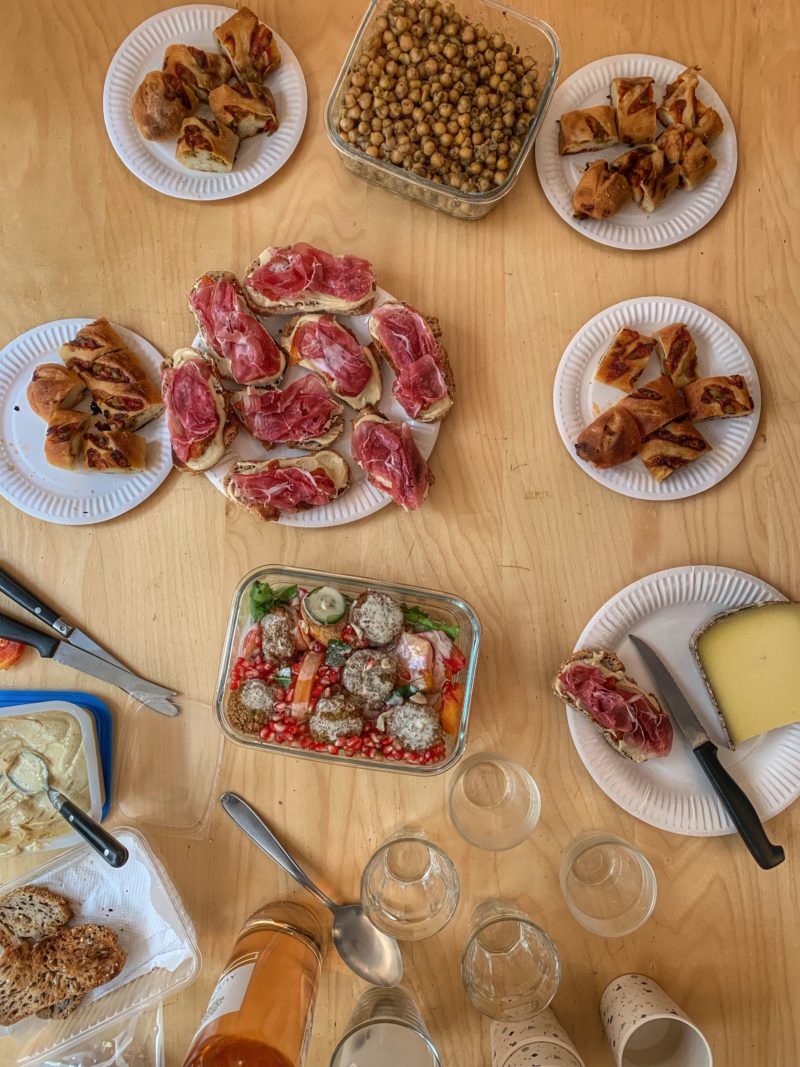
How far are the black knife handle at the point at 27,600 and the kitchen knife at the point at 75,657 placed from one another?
35 millimetres

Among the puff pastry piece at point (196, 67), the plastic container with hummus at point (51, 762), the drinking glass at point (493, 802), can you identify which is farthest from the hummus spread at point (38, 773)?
the puff pastry piece at point (196, 67)

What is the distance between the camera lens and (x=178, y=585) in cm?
168

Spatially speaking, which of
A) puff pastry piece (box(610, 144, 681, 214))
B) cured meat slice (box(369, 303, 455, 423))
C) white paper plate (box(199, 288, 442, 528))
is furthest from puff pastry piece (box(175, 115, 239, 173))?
puff pastry piece (box(610, 144, 681, 214))

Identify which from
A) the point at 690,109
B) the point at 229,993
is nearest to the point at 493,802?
the point at 229,993

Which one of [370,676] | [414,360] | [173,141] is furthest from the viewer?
[173,141]

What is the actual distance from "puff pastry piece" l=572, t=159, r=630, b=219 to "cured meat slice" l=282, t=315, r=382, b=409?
56 centimetres

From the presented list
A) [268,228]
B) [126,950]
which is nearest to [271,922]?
[126,950]

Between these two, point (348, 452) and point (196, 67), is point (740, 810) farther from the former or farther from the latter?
point (196, 67)

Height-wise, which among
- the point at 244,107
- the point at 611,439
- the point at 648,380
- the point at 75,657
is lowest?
the point at 75,657

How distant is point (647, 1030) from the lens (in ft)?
4.92

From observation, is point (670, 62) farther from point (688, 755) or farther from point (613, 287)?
point (688, 755)

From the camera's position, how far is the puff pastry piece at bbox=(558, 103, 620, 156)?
160 cm

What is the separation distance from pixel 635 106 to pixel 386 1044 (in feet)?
6.27

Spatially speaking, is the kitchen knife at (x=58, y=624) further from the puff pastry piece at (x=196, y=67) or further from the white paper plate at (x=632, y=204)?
the white paper plate at (x=632, y=204)
